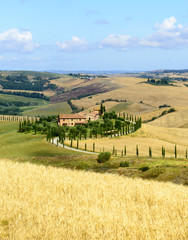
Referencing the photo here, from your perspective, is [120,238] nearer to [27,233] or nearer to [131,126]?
[27,233]

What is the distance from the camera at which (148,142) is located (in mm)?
101500

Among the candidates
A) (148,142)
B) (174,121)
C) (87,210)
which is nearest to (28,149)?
(148,142)

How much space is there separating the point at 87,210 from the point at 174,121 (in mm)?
157022

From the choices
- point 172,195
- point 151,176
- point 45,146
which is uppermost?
point 172,195

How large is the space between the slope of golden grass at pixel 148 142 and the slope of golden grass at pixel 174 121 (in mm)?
25287

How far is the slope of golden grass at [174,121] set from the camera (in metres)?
155

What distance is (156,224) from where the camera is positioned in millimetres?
10883

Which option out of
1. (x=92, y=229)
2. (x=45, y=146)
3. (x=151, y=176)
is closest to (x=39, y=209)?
(x=92, y=229)

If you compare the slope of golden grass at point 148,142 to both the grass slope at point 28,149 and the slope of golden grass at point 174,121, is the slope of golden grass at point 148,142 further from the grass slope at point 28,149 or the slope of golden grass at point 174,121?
the slope of golden grass at point 174,121

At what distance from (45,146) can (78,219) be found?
281ft

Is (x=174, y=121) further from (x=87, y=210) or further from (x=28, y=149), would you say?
(x=87, y=210)

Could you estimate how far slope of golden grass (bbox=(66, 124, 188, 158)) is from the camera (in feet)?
295

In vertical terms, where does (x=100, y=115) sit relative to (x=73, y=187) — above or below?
below

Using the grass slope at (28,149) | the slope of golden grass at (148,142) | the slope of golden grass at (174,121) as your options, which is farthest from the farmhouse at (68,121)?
the slope of golden grass at (174,121)
